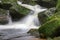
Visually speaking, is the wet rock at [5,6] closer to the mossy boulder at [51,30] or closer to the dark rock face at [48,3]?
the dark rock face at [48,3]

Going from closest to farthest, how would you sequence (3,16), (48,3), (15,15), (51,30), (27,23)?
(51,30), (3,16), (27,23), (15,15), (48,3)

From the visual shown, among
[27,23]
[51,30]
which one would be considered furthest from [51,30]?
[27,23]

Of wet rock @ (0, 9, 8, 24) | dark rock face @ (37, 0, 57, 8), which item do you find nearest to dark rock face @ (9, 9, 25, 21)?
wet rock @ (0, 9, 8, 24)

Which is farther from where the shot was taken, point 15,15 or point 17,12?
point 15,15

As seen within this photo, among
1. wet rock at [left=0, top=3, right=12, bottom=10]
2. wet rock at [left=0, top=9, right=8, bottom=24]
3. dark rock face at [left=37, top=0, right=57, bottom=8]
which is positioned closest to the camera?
wet rock at [left=0, top=9, right=8, bottom=24]

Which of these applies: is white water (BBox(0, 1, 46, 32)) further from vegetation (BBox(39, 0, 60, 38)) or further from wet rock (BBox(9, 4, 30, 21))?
vegetation (BBox(39, 0, 60, 38))

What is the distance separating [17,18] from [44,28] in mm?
6106

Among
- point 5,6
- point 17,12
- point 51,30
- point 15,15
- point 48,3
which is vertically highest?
point 5,6

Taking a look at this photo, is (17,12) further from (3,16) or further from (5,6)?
(5,6)

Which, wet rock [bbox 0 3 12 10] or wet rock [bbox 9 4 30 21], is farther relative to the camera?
wet rock [bbox 0 3 12 10]

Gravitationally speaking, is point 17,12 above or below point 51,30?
above

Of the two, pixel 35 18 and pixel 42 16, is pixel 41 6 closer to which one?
pixel 35 18

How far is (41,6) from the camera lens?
1759 centimetres

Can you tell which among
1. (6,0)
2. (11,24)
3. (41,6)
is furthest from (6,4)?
(41,6)
